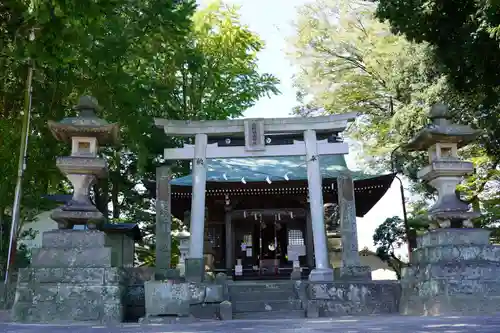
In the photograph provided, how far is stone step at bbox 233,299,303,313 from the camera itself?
1023 cm

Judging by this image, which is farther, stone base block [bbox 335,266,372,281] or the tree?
stone base block [bbox 335,266,372,281]

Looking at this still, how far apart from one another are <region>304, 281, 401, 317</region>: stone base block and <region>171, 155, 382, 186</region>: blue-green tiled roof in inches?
205

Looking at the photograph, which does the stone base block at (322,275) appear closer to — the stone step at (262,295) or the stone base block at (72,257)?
the stone step at (262,295)

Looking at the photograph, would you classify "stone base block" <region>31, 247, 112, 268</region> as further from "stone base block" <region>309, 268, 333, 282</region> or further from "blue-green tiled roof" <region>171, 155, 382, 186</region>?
"blue-green tiled roof" <region>171, 155, 382, 186</region>

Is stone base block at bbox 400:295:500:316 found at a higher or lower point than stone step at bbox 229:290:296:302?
lower

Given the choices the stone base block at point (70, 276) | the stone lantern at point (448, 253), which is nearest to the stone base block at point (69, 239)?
the stone base block at point (70, 276)

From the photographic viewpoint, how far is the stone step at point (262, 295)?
1063cm

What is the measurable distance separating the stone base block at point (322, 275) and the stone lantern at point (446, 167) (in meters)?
2.62

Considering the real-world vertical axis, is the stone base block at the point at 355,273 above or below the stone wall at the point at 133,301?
above

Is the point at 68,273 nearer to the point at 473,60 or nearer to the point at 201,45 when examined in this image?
the point at 473,60

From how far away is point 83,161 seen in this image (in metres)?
9.38

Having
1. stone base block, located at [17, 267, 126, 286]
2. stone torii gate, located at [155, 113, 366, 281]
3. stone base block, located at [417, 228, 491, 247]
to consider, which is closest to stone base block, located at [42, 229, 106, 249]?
stone base block, located at [17, 267, 126, 286]

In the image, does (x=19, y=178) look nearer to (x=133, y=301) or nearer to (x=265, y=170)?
(x=133, y=301)

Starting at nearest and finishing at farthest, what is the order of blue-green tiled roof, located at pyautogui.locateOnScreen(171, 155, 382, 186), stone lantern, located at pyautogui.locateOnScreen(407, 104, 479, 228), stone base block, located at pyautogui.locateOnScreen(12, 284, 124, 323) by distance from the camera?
1. stone base block, located at pyautogui.locateOnScreen(12, 284, 124, 323)
2. stone lantern, located at pyautogui.locateOnScreen(407, 104, 479, 228)
3. blue-green tiled roof, located at pyautogui.locateOnScreen(171, 155, 382, 186)
